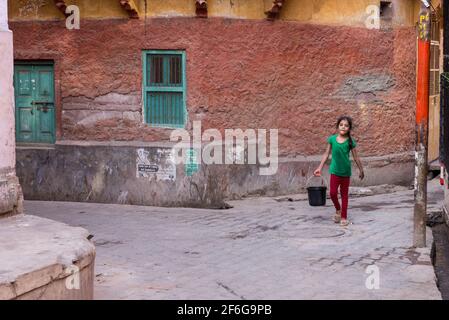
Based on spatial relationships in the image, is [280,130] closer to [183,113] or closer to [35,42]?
[183,113]

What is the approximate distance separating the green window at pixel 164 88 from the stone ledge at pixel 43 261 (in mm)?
6274

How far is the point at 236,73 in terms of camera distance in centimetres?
1352

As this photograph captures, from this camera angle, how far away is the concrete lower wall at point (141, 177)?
43.6 ft

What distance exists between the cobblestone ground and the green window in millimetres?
1618

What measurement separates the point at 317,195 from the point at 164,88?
3.24m

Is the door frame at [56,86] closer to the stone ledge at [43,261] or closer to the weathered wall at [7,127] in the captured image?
the weathered wall at [7,127]

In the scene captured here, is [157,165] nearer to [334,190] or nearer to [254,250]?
[334,190]

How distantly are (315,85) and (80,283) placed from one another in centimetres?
842

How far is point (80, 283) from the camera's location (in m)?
6.36

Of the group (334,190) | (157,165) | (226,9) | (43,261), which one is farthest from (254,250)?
(226,9)

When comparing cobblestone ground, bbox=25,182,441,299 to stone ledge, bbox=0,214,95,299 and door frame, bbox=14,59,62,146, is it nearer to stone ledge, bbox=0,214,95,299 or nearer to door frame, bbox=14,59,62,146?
stone ledge, bbox=0,214,95,299

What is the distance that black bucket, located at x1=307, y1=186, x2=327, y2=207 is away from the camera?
12711mm

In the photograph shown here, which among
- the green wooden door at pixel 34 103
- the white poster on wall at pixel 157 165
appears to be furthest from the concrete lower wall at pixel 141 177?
the green wooden door at pixel 34 103

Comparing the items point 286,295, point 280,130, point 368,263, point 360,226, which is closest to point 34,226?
point 286,295
